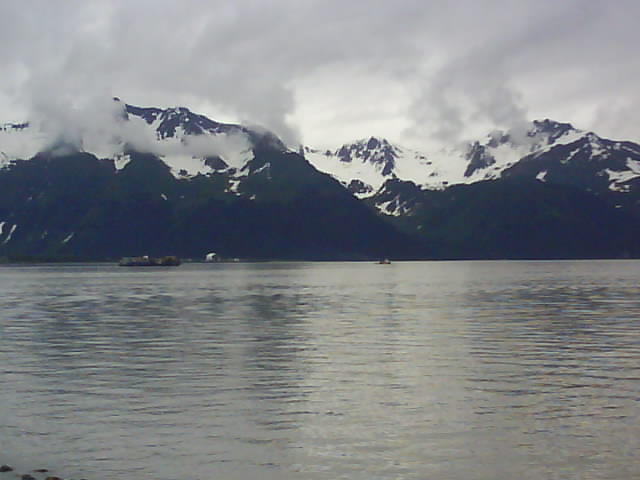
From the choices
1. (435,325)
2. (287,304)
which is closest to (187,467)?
(435,325)

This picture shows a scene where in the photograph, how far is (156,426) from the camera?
35.9 meters

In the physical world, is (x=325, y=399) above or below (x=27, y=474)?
above

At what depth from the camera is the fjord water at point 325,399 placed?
99.3 ft

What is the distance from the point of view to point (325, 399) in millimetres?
41500

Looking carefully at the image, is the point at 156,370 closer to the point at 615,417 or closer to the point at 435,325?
the point at 615,417

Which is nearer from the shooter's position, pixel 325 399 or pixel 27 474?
pixel 27 474

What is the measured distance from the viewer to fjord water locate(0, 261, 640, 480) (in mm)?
30266

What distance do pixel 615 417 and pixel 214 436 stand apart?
17175mm

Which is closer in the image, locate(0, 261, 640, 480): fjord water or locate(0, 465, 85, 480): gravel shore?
locate(0, 465, 85, 480): gravel shore

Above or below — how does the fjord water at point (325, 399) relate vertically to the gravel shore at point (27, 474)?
above

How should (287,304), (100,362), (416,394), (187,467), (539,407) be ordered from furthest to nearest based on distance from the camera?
(287,304) → (100,362) → (416,394) → (539,407) → (187,467)

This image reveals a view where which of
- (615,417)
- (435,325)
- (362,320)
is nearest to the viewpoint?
(615,417)

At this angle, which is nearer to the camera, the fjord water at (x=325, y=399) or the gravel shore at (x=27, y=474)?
the gravel shore at (x=27, y=474)

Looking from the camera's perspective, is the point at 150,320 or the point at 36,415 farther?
the point at 150,320
